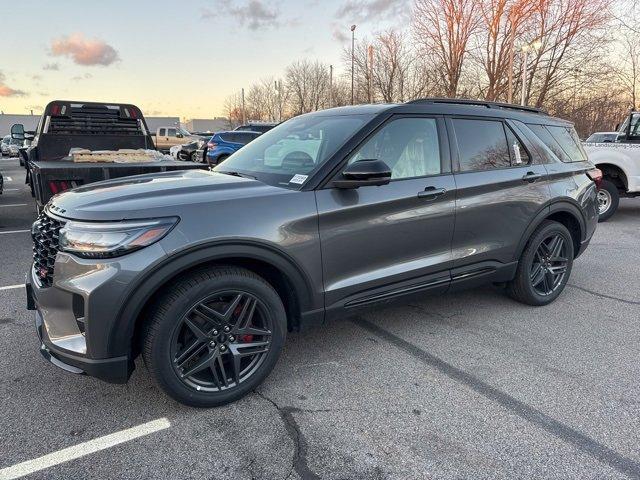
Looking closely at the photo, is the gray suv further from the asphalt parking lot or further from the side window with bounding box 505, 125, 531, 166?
the asphalt parking lot

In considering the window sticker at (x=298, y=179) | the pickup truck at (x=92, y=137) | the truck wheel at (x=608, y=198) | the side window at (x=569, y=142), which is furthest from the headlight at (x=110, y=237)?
the truck wheel at (x=608, y=198)

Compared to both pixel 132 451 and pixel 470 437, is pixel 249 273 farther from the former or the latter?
pixel 470 437

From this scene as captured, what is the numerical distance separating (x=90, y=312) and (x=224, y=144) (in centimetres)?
1620

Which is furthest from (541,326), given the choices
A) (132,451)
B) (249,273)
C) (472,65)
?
(472,65)

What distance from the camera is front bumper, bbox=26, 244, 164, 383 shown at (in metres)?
2.32

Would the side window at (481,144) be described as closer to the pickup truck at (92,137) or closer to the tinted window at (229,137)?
the pickup truck at (92,137)

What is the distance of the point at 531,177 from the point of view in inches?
161

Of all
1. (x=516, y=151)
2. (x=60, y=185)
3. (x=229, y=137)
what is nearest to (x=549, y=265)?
(x=516, y=151)

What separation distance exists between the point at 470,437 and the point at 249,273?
4.94ft

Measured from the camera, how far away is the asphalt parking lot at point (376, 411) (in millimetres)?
2279

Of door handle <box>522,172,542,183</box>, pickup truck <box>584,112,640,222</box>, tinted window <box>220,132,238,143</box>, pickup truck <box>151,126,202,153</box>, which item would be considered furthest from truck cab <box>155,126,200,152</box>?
door handle <box>522,172,542,183</box>

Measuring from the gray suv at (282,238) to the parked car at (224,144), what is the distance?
14.0 meters

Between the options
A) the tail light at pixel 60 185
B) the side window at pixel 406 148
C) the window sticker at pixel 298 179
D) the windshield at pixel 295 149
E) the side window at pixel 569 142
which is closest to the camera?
the window sticker at pixel 298 179

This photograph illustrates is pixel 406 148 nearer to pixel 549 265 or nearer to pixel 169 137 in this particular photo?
pixel 549 265
